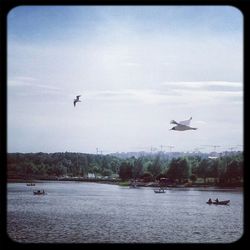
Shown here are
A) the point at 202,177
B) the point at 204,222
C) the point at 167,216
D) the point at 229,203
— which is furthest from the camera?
the point at 202,177

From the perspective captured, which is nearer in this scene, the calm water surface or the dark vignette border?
the dark vignette border

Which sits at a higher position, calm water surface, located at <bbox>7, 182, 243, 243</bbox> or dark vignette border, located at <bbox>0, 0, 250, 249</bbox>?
dark vignette border, located at <bbox>0, 0, 250, 249</bbox>
